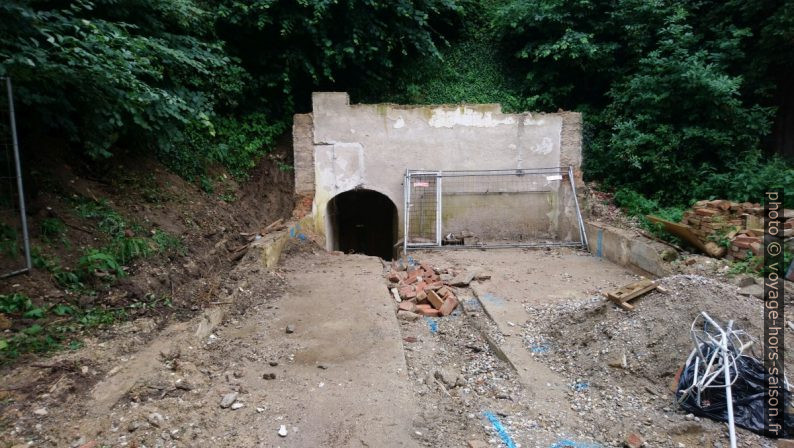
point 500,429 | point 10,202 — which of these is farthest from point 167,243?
point 500,429

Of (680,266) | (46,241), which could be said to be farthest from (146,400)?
(680,266)

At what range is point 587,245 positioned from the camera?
7883 mm

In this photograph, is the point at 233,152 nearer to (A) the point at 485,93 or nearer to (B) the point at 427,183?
(B) the point at 427,183

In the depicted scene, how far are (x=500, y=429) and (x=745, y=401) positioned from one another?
5.13 feet

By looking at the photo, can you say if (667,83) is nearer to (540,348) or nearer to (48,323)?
(540,348)

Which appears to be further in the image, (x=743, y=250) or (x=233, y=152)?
(x=233, y=152)

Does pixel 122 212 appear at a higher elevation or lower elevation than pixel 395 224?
higher

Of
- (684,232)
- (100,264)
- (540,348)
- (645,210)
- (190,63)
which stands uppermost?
(190,63)

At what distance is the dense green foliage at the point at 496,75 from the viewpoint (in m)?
5.68

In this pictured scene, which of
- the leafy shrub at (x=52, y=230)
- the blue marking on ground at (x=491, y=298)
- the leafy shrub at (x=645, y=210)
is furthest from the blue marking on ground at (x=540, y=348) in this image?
the leafy shrub at (x=52, y=230)

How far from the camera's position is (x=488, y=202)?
28.4 ft

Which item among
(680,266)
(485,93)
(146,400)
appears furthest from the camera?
(485,93)

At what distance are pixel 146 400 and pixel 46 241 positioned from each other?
8.94ft

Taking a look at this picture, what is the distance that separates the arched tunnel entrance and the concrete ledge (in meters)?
4.80
